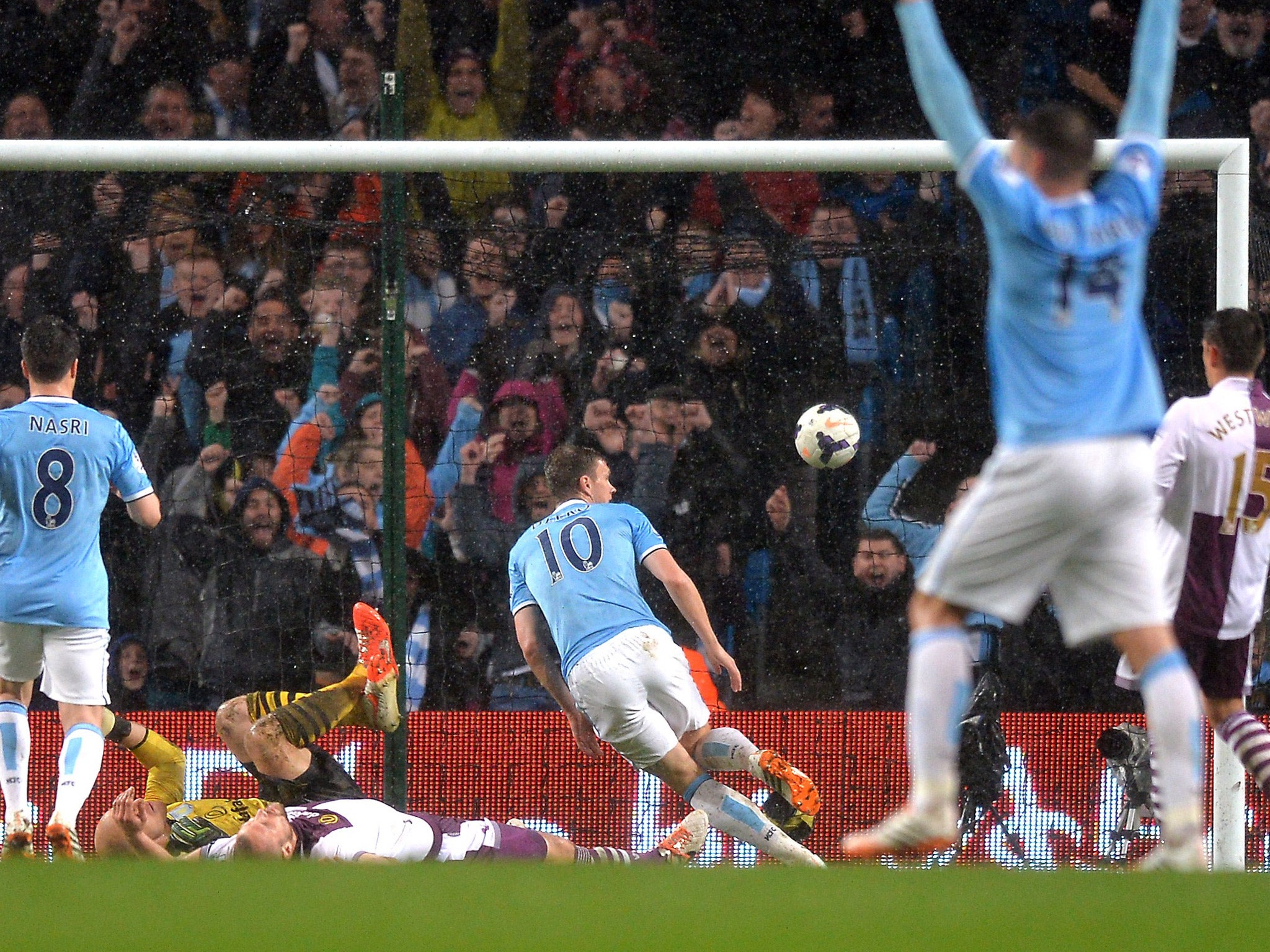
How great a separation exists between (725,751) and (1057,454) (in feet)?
10.1

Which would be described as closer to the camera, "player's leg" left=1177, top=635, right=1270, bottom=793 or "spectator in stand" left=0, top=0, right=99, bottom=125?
"player's leg" left=1177, top=635, right=1270, bottom=793

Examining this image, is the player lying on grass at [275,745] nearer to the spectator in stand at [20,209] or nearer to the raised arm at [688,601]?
the raised arm at [688,601]

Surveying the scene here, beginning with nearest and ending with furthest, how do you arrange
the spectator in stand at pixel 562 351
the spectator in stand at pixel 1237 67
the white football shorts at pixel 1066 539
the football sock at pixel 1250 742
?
the white football shorts at pixel 1066 539, the football sock at pixel 1250 742, the spectator in stand at pixel 562 351, the spectator in stand at pixel 1237 67

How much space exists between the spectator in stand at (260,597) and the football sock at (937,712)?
4.07 m

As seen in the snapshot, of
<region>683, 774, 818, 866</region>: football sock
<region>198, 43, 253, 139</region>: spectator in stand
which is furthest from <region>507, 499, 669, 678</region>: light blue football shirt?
<region>198, 43, 253, 139</region>: spectator in stand

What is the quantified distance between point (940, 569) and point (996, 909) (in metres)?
0.75

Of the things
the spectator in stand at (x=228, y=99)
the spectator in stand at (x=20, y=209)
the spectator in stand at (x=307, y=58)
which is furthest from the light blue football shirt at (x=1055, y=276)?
the spectator in stand at (x=228, y=99)

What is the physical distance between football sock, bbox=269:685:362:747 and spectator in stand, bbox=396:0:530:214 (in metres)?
3.06

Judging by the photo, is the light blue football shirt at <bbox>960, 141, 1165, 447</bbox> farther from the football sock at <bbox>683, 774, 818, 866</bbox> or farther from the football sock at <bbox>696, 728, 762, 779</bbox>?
the football sock at <bbox>696, 728, 762, 779</bbox>

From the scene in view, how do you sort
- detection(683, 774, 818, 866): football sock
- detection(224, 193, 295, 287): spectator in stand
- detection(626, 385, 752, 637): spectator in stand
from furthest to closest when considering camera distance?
detection(224, 193, 295, 287): spectator in stand → detection(626, 385, 752, 637): spectator in stand → detection(683, 774, 818, 866): football sock

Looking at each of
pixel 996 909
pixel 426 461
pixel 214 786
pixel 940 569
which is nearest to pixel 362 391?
pixel 426 461

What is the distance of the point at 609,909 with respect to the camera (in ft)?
8.66

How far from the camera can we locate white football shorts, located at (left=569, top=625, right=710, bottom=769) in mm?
5738

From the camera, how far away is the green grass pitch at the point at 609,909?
241cm
